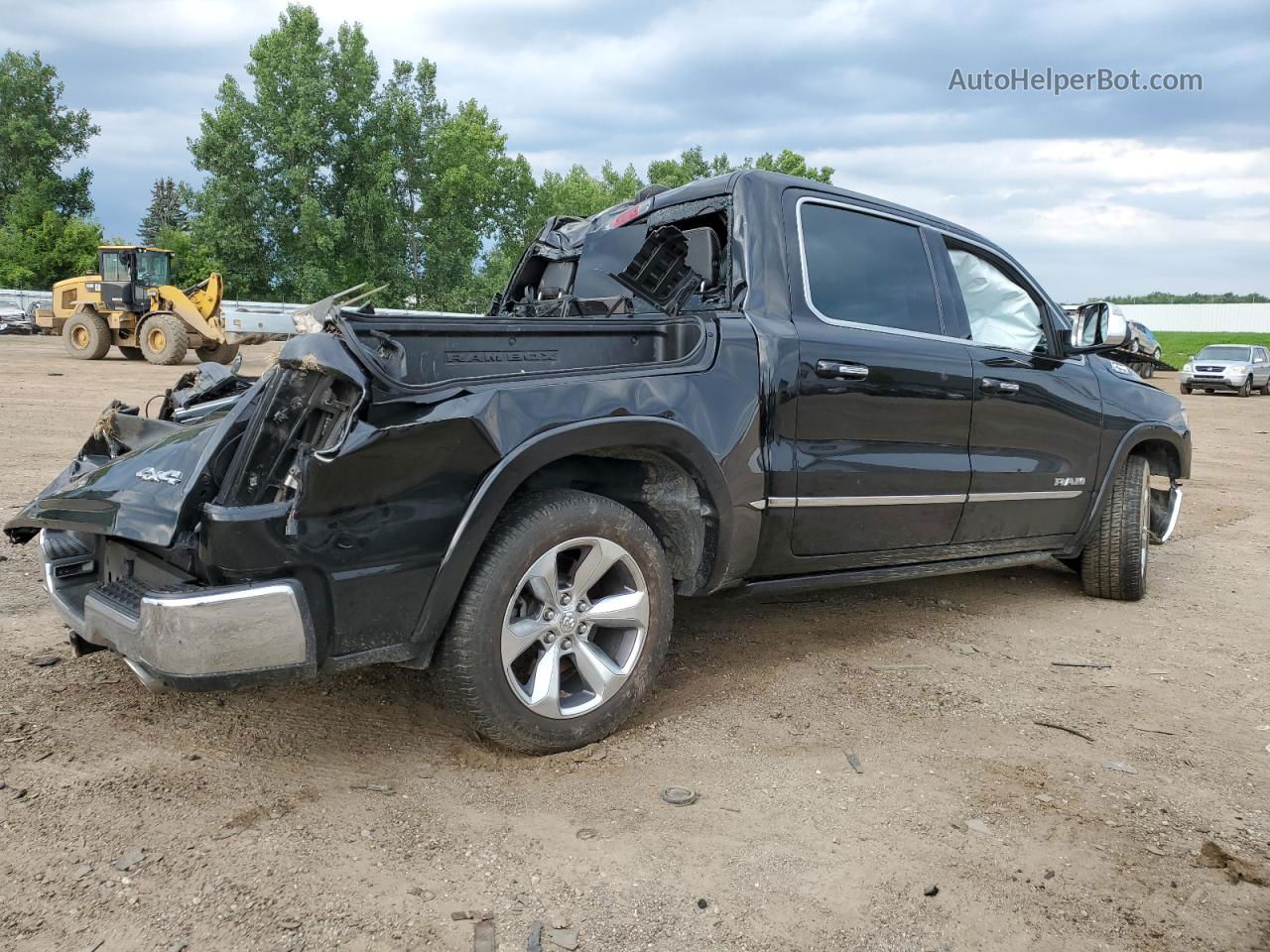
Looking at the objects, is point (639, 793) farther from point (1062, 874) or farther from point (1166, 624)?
point (1166, 624)

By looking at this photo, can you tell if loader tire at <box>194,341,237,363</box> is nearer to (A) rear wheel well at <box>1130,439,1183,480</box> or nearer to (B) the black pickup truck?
(B) the black pickup truck

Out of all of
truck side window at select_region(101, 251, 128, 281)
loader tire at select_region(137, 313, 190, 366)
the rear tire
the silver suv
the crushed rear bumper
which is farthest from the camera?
the silver suv

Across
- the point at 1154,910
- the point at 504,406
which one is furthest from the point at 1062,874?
the point at 504,406

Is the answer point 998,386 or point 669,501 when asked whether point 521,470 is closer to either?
point 669,501

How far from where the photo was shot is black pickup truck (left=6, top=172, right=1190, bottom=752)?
2492mm

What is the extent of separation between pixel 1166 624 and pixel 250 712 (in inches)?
161

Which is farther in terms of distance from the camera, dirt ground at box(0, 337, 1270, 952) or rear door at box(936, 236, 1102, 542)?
rear door at box(936, 236, 1102, 542)

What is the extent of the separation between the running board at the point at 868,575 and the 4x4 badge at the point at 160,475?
1869mm

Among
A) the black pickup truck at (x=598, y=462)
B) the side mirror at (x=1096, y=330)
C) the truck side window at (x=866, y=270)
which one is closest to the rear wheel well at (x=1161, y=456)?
the black pickup truck at (x=598, y=462)

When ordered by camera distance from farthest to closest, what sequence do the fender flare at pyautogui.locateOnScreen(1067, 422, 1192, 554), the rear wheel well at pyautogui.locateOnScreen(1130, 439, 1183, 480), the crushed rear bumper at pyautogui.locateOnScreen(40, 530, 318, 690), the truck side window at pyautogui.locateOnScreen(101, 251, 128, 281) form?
the truck side window at pyautogui.locateOnScreen(101, 251, 128, 281), the rear wheel well at pyautogui.locateOnScreen(1130, 439, 1183, 480), the fender flare at pyautogui.locateOnScreen(1067, 422, 1192, 554), the crushed rear bumper at pyautogui.locateOnScreen(40, 530, 318, 690)

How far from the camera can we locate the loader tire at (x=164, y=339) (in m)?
19.8

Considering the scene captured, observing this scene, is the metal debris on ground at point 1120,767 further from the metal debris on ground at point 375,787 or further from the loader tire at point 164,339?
the loader tire at point 164,339

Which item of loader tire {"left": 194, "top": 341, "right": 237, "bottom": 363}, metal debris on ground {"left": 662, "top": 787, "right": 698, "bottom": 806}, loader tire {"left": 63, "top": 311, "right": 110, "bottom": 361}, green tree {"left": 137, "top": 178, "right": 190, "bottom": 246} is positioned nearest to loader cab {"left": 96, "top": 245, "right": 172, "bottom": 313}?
loader tire {"left": 63, "top": 311, "right": 110, "bottom": 361}

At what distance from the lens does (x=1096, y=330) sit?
4.74m
